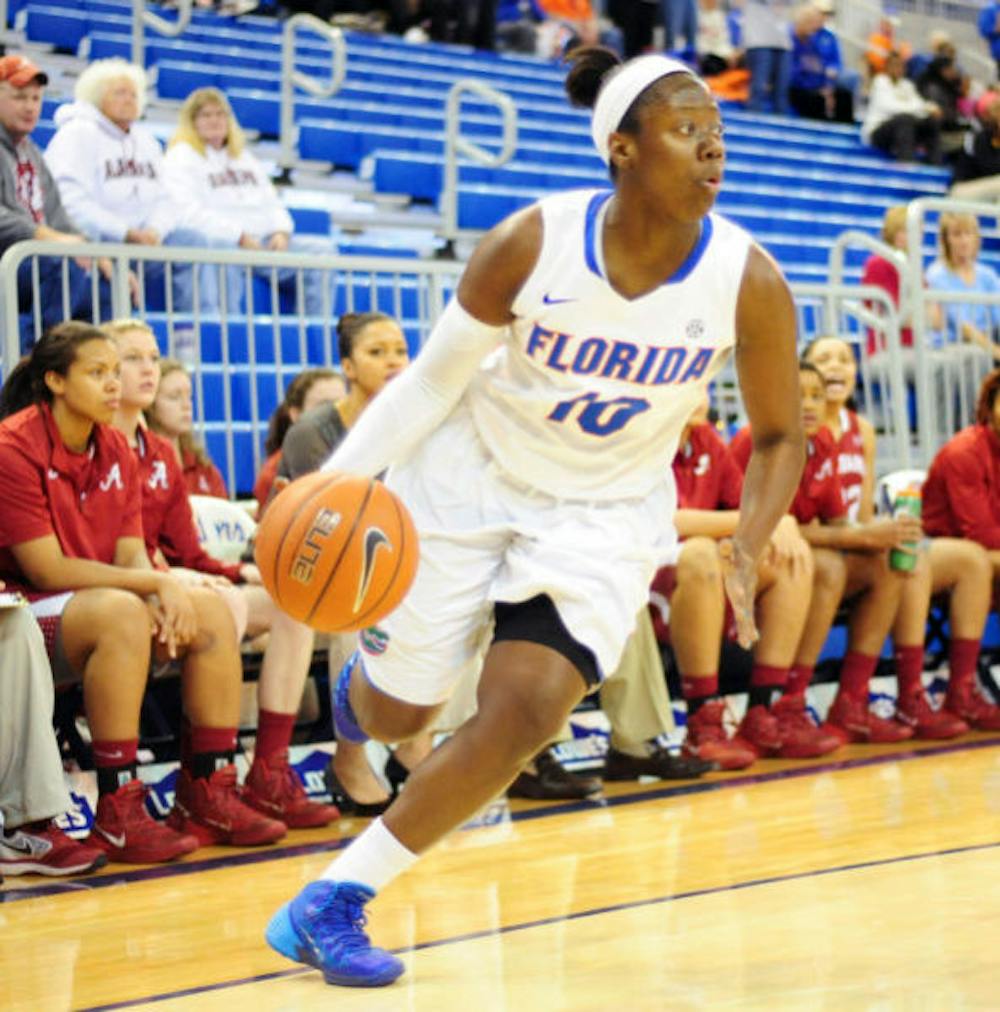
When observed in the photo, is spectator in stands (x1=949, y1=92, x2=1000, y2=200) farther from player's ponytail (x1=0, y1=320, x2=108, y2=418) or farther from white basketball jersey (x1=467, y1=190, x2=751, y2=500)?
white basketball jersey (x1=467, y1=190, x2=751, y2=500)

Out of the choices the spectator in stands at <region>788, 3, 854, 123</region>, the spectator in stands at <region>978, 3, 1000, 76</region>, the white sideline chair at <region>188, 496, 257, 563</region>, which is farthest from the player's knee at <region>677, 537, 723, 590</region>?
the spectator in stands at <region>978, 3, 1000, 76</region>

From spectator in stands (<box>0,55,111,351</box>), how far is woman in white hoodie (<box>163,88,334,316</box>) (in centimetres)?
96

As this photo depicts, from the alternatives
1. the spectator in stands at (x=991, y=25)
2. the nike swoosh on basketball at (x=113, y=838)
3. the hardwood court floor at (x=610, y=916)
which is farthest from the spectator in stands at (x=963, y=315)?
the spectator in stands at (x=991, y=25)

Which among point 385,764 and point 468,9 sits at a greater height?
point 468,9

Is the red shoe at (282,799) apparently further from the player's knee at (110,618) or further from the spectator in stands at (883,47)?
the spectator in stands at (883,47)

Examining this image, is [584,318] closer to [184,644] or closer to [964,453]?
[184,644]

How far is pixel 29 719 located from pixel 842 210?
11511mm

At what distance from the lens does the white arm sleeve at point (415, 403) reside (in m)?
3.51

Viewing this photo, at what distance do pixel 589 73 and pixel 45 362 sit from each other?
1958 millimetres

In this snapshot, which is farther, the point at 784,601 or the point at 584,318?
the point at 784,601

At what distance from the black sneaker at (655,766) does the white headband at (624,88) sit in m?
3.09

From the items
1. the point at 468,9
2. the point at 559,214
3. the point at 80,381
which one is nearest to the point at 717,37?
the point at 468,9

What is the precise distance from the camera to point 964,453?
7.32 metres

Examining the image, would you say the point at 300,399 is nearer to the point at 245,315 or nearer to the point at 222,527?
the point at 222,527
